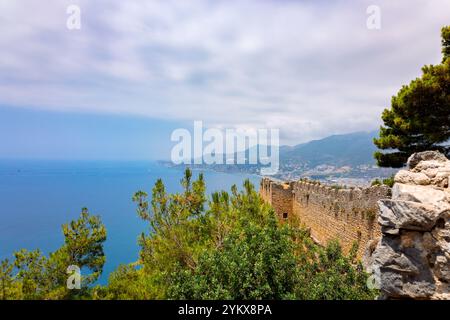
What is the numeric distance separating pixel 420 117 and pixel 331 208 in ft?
17.3

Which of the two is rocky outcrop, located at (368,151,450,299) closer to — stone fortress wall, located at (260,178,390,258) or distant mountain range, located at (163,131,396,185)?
stone fortress wall, located at (260,178,390,258)

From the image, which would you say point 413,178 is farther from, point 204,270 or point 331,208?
point 331,208

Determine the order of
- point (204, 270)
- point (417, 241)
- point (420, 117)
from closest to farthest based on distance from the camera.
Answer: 1. point (417, 241)
2. point (204, 270)
3. point (420, 117)

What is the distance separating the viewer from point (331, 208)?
13312 mm

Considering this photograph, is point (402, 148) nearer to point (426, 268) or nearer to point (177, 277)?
point (426, 268)

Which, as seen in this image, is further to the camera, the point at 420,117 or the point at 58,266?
the point at 420,117

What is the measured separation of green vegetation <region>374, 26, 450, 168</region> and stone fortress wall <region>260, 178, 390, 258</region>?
2.08 m

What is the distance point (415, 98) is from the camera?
9.72 metres

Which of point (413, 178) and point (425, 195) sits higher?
point (413, 178)

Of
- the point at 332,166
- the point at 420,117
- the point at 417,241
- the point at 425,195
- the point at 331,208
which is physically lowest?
the point at 331,208

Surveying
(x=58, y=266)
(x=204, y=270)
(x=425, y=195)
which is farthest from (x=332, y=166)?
(x=58, y=266)

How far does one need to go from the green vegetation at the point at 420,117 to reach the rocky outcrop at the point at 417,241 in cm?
410

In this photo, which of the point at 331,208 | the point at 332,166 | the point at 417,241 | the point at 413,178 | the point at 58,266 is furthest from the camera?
the point at 332,166
